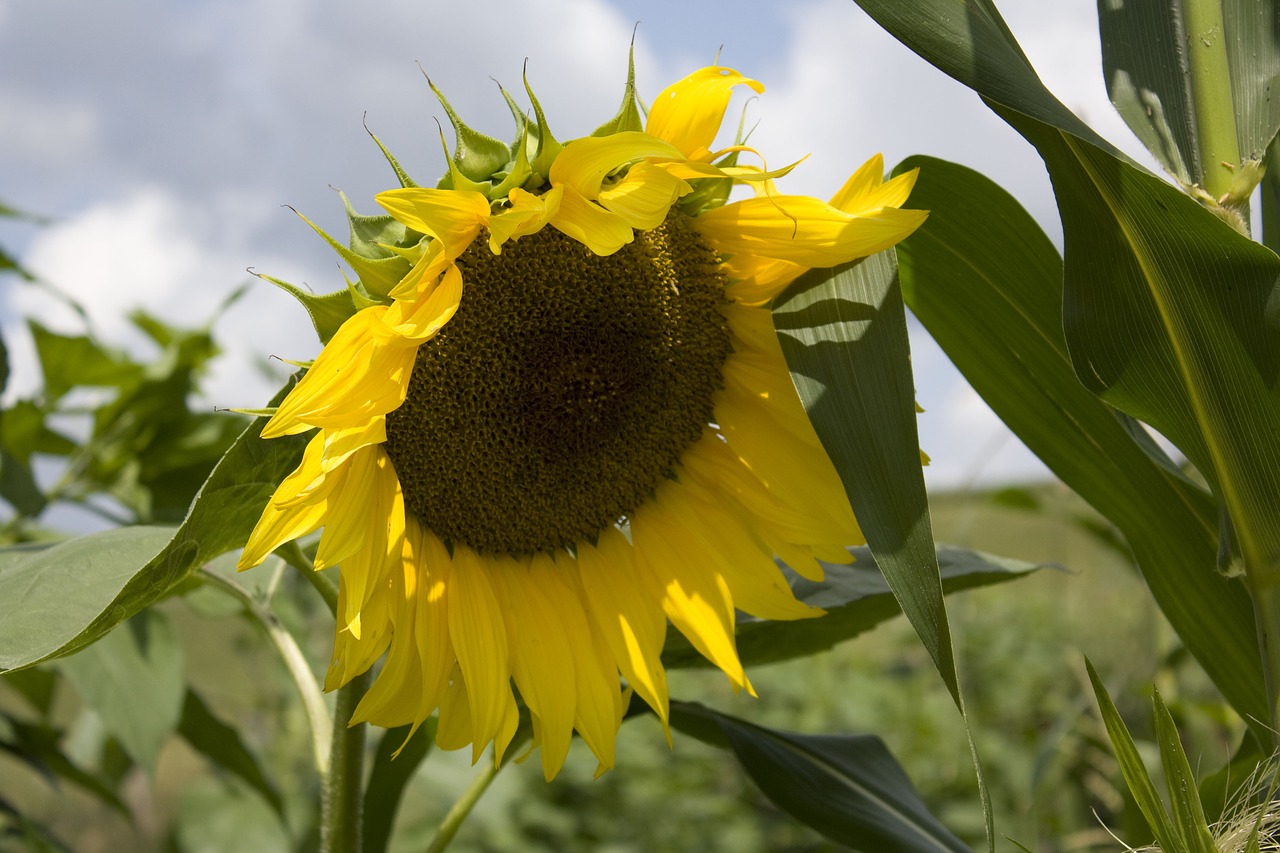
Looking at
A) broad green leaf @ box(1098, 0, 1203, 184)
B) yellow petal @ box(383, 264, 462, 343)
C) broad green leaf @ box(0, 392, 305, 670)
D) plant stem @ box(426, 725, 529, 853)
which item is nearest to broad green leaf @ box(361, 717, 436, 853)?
plant stem @ box(426, 725, 529, 853)

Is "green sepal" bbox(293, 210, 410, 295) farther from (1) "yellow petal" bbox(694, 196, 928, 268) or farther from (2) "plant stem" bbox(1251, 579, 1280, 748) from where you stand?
(2) "plant stem" bbox(1251, 579, 1280, 748)

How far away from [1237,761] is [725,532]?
44cm

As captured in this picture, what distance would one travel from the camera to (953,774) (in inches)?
107

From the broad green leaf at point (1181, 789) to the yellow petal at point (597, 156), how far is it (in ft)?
1.28

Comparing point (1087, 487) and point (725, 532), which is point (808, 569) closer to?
point (725, 532)

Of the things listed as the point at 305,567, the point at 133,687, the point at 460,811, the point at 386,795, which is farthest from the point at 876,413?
the point at 133,687

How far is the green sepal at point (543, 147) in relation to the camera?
0.64 metres

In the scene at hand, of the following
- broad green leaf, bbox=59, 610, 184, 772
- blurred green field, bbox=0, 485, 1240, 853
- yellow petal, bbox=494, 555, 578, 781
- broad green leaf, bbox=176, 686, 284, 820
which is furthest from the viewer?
blurred green field, bbox=0, 485, 1240, 853

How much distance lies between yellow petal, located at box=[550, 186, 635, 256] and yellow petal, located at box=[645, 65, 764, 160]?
8 centimetres

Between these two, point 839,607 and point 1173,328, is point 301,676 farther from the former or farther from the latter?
point 1173,328

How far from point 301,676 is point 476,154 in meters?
0.44

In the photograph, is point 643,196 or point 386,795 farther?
point 386,795

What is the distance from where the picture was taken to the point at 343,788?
2.61ft

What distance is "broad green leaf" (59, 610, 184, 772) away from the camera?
116 centimetres
